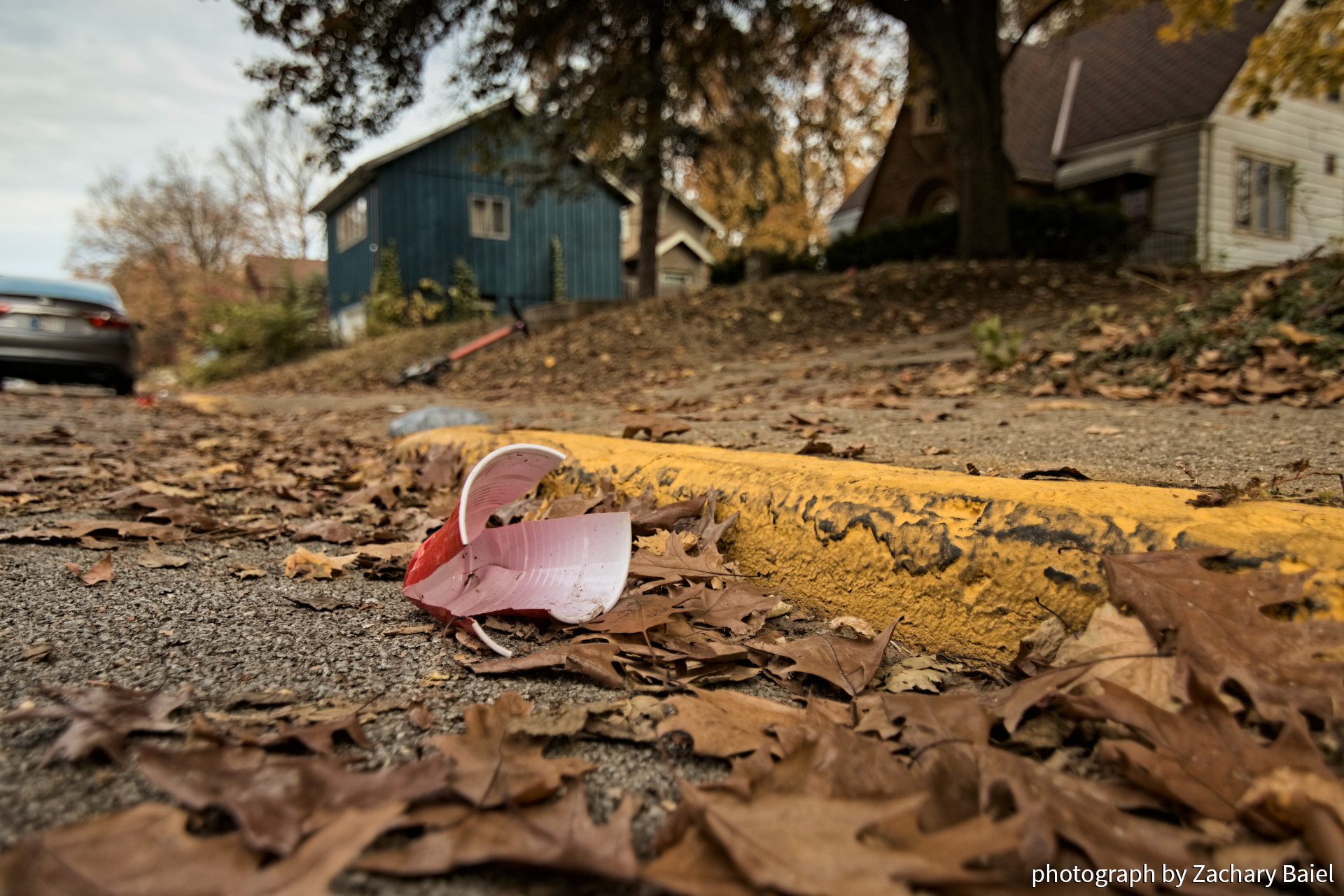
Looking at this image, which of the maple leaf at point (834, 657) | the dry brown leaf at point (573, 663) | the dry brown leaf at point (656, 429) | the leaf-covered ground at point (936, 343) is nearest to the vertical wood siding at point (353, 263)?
the leaf-covered ground at point (936, 343)

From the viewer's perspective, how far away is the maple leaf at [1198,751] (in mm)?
853

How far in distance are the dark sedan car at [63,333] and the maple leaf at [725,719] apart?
9.52 m

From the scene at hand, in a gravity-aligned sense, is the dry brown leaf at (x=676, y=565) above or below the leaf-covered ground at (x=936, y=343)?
below

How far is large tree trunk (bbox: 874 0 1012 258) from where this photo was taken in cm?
909

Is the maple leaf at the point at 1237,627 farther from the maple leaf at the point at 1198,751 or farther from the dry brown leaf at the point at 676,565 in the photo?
the dry brown leaf at the point at 676,565

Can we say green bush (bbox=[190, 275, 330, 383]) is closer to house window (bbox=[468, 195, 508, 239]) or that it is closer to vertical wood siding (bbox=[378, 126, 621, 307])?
vertical wood siding (bbox=[378, 126, 621, 307])

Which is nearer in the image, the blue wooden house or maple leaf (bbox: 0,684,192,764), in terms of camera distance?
maple leaf (bbox: 0,684,192,764)

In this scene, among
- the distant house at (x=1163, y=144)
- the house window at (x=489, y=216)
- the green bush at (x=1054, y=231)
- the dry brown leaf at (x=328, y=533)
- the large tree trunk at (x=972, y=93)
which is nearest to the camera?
the dry brown leaf at (x=328, y=533)

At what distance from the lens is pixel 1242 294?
413cm

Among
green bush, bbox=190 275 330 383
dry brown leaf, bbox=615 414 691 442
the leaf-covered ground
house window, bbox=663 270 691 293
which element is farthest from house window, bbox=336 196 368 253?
dry brown leaf, bbox=615 414 691 442

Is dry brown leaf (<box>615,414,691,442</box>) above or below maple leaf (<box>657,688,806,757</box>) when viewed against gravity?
above

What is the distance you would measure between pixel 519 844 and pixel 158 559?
1.56 m

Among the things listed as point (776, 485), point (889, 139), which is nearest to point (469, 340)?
point (776, 485)

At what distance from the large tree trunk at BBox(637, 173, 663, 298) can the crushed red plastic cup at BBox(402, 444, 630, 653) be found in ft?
35.7
